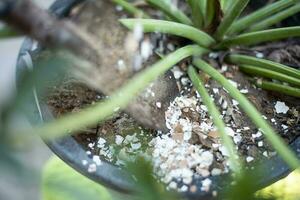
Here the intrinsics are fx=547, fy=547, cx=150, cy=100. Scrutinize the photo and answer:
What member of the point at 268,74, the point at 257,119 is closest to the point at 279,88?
the point at 268,74

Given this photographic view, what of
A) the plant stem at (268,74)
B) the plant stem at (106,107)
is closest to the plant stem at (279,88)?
the plant stem at (268,74)

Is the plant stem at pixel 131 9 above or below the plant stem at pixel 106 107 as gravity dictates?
above

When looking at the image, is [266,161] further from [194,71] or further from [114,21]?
[114,21]

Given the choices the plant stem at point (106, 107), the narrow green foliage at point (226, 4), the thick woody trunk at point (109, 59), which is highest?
Answer: the narrow green foliage at point (226, 4)

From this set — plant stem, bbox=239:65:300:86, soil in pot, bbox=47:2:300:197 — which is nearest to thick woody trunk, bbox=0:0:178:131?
soil in pot, bbox=47:2:300:197

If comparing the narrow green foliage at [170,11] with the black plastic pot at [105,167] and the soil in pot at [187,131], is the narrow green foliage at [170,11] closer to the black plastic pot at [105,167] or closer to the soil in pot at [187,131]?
the soil in pot at [187,131]

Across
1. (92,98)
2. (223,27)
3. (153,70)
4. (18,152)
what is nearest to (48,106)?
(92,98)
